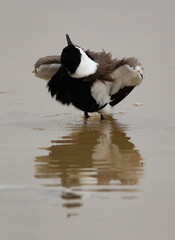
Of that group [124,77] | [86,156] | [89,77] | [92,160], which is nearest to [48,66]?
[89,77]

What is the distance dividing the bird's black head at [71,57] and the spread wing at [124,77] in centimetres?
70

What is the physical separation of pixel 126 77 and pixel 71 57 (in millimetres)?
981

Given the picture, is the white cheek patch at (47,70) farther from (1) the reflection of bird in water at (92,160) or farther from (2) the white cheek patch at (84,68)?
(1) the reflection of bird in water at (92,160)

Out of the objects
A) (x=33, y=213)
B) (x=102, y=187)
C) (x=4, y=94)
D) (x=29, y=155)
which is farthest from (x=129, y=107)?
(x=33, y=213)

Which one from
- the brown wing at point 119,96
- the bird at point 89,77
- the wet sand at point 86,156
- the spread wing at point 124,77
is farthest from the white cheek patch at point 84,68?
the brown wing at point 119,96

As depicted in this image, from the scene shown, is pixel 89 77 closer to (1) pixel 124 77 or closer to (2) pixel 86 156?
(1) pixel 124 77

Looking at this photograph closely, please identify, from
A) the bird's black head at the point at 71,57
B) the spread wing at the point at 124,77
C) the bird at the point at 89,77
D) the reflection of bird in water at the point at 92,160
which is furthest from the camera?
the spread wing at the point at 124,77

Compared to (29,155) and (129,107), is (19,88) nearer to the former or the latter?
(129,107)

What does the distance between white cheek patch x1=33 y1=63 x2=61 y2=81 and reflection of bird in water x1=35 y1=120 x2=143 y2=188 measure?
1.10 metres

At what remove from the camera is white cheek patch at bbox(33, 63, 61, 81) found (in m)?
9.84

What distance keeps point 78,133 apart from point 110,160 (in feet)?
4.60

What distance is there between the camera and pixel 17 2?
20.3 meters

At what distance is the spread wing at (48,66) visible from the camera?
32.1ft

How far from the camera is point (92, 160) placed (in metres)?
7.35
